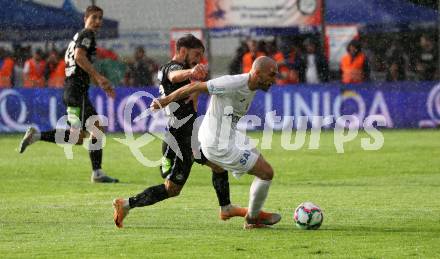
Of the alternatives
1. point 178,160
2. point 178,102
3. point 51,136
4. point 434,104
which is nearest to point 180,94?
point 178,160

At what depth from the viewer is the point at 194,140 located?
1194 centimetres

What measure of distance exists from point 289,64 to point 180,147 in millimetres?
15956

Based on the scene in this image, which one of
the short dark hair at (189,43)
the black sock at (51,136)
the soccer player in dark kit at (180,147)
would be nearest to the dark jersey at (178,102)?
the soccer player in dark kit at (180,147)

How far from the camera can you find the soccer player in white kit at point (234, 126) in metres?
10.8

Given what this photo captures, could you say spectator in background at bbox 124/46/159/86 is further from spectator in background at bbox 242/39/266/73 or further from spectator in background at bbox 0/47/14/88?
spectator in background at bbox 0/47/14/88

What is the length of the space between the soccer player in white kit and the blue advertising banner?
14680mm

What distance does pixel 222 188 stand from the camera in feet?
38.6

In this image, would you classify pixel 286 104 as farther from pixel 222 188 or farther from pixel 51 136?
pixel 222 188

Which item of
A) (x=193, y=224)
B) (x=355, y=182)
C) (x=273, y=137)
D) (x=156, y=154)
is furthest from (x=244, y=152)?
(x=273, y=137)

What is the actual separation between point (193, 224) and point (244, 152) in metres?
1.04

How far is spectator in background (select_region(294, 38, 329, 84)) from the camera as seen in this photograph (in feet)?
90.0

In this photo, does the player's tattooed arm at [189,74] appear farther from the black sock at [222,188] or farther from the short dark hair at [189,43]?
the black sock at [222,188]

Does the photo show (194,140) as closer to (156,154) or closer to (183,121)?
(183,121)

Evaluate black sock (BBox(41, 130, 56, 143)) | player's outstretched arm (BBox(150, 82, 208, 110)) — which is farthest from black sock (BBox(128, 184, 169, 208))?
black sock (BBox(41, 130, 56, 143))
